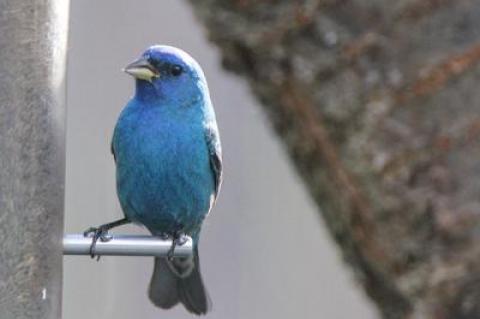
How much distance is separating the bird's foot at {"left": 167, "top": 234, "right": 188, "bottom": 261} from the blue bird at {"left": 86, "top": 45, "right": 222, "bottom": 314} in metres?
0.02

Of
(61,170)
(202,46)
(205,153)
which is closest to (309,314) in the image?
(202,46)

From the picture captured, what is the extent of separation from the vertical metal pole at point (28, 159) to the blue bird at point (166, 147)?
22.6 inches

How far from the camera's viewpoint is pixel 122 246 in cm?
357

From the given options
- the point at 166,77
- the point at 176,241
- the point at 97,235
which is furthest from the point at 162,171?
the point at 97,235

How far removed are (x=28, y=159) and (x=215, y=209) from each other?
3257mm

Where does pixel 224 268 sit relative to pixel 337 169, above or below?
below

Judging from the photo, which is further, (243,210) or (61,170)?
(243,210)

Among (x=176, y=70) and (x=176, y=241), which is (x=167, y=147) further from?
(x=176, y=241)

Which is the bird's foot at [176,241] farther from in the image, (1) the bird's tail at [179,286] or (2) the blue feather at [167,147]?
(1) the bird's tail at [179,286]

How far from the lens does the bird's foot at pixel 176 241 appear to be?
12.0 feet

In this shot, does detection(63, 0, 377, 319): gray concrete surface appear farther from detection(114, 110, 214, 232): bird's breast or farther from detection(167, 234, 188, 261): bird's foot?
detection(167, 234, 188, 261): bird's foot

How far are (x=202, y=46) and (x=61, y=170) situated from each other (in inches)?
118

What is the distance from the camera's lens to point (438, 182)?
3.10 metres

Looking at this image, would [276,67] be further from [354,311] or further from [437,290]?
[354,311]
